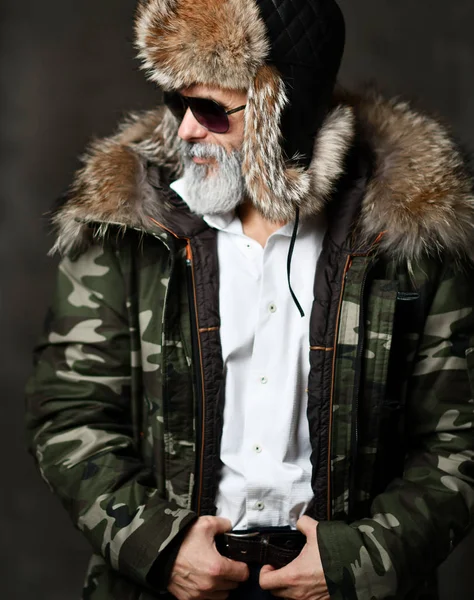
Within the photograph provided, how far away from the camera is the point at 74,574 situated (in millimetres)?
2686

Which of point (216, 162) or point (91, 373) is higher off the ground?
point (216, 162)

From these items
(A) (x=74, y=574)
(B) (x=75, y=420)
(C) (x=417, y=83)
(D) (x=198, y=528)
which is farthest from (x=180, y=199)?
(A) (x=74, y=574)

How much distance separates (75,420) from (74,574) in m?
1.18

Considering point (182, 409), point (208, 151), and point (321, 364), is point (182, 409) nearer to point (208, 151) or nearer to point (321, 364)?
point (321, 364)

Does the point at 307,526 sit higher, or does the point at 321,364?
the point at 321,364

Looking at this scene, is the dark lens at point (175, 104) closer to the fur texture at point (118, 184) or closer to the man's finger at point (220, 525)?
the fur texture at point (118, 184)

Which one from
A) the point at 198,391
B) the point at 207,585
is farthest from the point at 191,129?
the point at 207,585

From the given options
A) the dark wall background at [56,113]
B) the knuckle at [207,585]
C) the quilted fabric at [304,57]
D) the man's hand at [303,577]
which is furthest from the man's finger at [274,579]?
the dark wall background at [56,113]

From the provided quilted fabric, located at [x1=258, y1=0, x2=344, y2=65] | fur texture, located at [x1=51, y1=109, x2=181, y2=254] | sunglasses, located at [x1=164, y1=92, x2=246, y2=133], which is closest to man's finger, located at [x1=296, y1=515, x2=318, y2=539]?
fur texture, located at [x1=51, y1=109, x2=181, y2=254]

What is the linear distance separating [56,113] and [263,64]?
108 centimetres

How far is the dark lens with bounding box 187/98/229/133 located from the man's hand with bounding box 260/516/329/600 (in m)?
0.80

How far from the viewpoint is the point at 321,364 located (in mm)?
1665

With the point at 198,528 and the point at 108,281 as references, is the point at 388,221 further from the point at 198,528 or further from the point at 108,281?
the point at 198,528

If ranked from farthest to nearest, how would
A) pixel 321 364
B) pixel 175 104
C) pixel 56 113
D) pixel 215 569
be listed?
pixel 56 113, pixel 175 104, pixel 321 364, pixel 215 569
